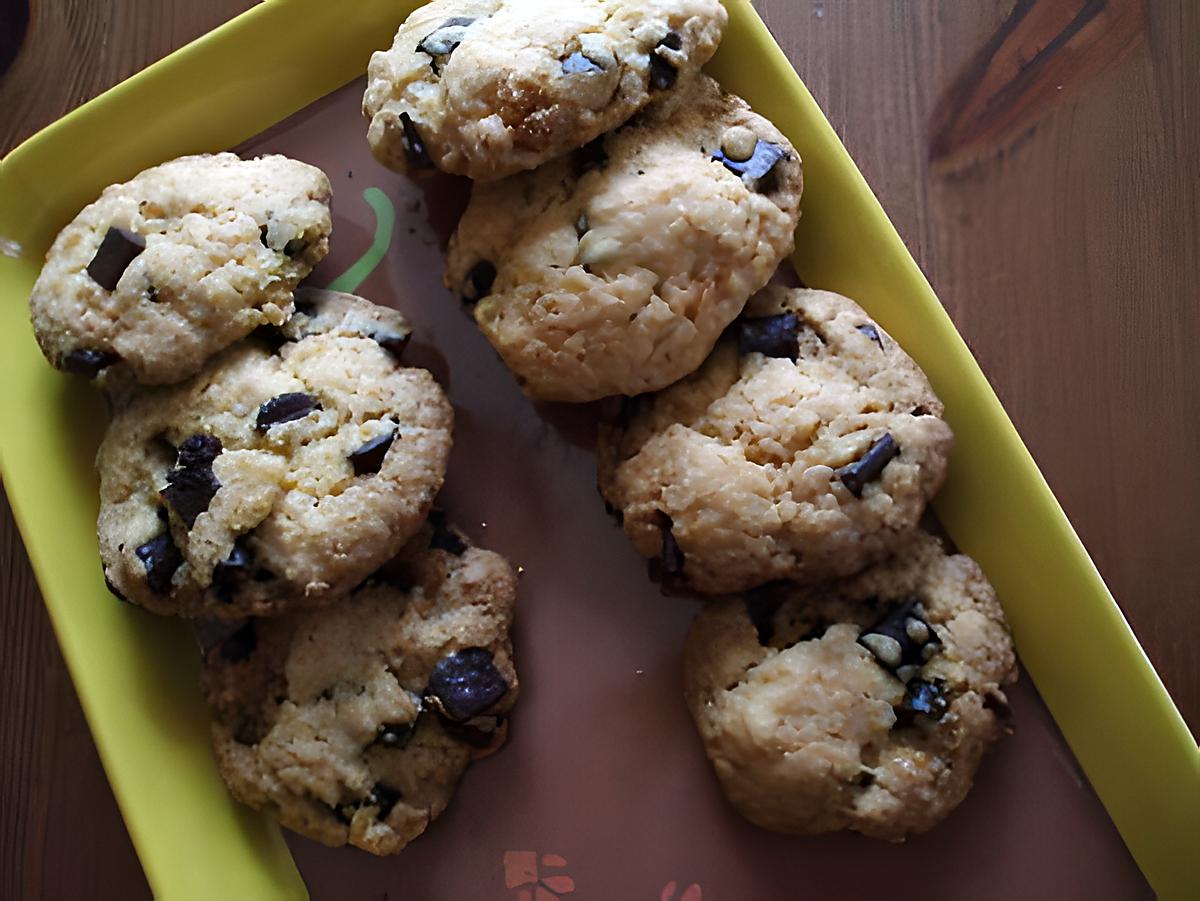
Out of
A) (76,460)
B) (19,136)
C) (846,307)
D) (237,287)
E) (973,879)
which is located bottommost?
(973,879)

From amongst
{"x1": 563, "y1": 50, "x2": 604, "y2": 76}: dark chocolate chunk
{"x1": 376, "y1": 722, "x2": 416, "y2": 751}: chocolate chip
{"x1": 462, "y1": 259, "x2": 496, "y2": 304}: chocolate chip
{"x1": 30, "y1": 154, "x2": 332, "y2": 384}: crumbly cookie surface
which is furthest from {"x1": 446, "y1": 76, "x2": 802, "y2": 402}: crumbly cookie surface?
{"x1": 376, "y1": 722, "x2": 416, "y2": 751}: chocolate chip

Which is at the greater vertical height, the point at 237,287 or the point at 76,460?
the point at 237,287

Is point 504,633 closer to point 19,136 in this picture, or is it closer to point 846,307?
point 846,307

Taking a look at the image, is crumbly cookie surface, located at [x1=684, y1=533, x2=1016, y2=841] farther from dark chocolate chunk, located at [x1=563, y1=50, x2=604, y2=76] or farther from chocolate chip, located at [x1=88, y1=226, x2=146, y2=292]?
chocolate chip, located at [x1=88, y1=226, x2=146, y2=292]

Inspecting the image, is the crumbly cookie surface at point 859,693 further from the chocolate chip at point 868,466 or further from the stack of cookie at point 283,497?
the stack of cookie at point 283,497

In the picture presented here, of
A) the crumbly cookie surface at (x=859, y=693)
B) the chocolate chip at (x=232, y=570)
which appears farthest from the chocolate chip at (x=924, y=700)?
the chocolate chip at (x=232, y=570)

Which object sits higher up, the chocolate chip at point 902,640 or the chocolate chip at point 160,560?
the chocolate chip at point 160,560

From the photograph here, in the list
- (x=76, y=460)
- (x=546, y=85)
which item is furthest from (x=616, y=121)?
(x=76, y=460)
